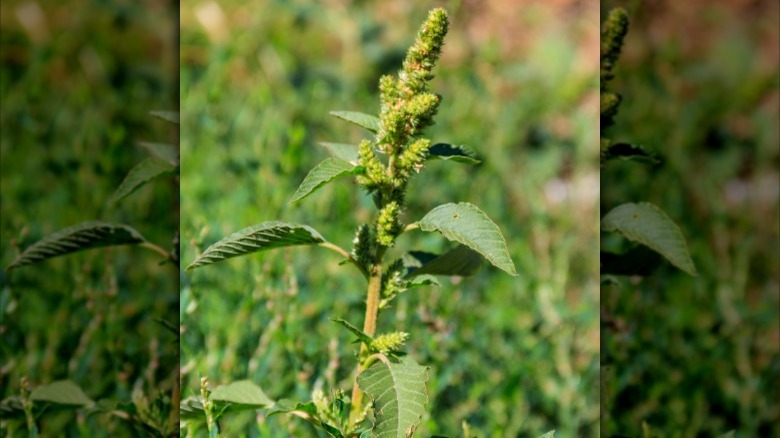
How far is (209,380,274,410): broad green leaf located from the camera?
1.13m

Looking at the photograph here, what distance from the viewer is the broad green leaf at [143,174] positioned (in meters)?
1.22

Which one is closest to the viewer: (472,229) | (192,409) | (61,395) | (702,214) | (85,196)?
(472,229)

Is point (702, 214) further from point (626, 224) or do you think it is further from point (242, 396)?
point (242, 396)

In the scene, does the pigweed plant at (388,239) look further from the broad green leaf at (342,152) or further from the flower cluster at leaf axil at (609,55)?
the flower cluster at leaf axil at (609,55)

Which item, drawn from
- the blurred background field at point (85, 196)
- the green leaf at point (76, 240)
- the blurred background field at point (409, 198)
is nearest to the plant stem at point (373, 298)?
the blurred background field at point (409, 198)

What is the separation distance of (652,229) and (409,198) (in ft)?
4.45

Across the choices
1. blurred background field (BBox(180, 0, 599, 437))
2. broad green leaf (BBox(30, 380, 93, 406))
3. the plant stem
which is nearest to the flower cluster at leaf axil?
blurred background field (BBox(180, 0, 599, 437))

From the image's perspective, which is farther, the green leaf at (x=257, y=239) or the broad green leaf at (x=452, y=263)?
the broad green leaf at (x=452, y=263)

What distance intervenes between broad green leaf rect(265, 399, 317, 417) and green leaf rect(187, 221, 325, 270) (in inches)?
6.7

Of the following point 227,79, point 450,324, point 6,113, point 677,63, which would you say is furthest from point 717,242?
point 6,113

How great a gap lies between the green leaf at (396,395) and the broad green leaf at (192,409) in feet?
0.73

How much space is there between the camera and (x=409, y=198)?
2527 millimetres

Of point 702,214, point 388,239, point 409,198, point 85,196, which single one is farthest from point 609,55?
point 702,214

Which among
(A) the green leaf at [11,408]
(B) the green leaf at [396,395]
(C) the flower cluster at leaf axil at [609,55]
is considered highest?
(C) the flower cluster at leaf axil at [609,55]
